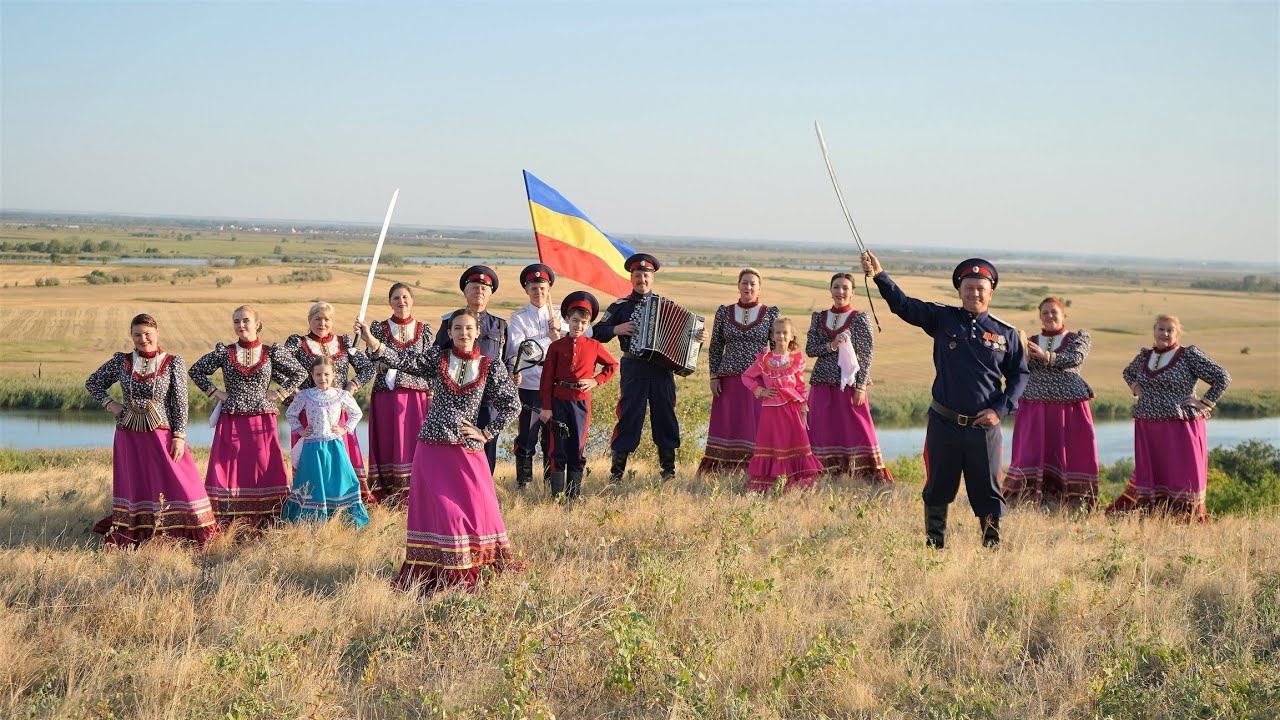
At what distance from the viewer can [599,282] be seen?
11531mm

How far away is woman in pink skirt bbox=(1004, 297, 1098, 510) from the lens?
9.66 meters

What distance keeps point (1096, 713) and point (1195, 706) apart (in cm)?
46

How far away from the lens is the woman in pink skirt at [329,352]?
8609 mm

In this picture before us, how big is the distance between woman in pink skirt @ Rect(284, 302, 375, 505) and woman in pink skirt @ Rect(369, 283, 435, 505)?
25 cm

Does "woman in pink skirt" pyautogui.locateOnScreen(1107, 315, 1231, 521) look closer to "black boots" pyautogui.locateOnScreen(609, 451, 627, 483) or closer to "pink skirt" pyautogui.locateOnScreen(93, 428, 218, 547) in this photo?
"black boots" pyautogui.locateOnScreen(609, 451, 627, 483)

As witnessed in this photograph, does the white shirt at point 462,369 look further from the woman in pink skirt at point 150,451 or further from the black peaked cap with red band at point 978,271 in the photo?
the black peaked cap with red band at point 978,271

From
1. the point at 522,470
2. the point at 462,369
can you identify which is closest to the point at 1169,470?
the point at 522,470

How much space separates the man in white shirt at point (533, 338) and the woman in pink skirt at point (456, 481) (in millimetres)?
2102

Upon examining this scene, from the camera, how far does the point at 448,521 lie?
6.53 meters

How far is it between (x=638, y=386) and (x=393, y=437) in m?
2.34

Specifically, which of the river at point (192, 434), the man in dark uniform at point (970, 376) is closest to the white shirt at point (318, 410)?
the man in dark uniform at point (970, 376)

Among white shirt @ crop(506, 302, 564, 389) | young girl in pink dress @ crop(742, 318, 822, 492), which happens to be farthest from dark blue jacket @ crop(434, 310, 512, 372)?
young girl in pink dress @ crop(742, 318, 822, 492)

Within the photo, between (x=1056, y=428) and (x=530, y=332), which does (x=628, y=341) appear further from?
(x=1056, y=428)

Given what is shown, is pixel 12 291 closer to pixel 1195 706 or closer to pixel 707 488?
pixel 707 488
